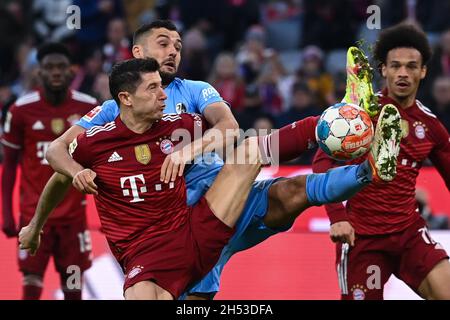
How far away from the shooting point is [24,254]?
8852 millimetres

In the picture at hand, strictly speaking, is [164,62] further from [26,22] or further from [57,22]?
[26,22]

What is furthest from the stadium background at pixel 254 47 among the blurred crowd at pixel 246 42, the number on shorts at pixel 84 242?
the number on shorts at pixel 84 242

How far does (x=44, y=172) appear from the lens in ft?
28.8

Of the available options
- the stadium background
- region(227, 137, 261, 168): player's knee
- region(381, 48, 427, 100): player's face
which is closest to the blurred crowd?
the stadium background

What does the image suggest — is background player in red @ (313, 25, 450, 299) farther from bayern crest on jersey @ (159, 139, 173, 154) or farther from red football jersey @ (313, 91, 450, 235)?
bayern crest on jersey @ (159, 139, 173, 154)

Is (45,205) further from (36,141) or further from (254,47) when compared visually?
(254,47)

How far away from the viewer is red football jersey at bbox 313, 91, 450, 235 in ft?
24.1

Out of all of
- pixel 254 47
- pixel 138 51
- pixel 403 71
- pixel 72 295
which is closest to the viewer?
pixel 138 51

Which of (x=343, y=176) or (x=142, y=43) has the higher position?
(x=142, y=43)

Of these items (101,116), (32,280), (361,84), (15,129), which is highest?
(361,84)

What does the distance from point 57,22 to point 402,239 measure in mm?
8963

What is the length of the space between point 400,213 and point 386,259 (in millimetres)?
328

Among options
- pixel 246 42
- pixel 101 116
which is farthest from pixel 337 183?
pixel 246 42

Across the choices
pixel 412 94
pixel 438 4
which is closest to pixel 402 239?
pixel 412 94
